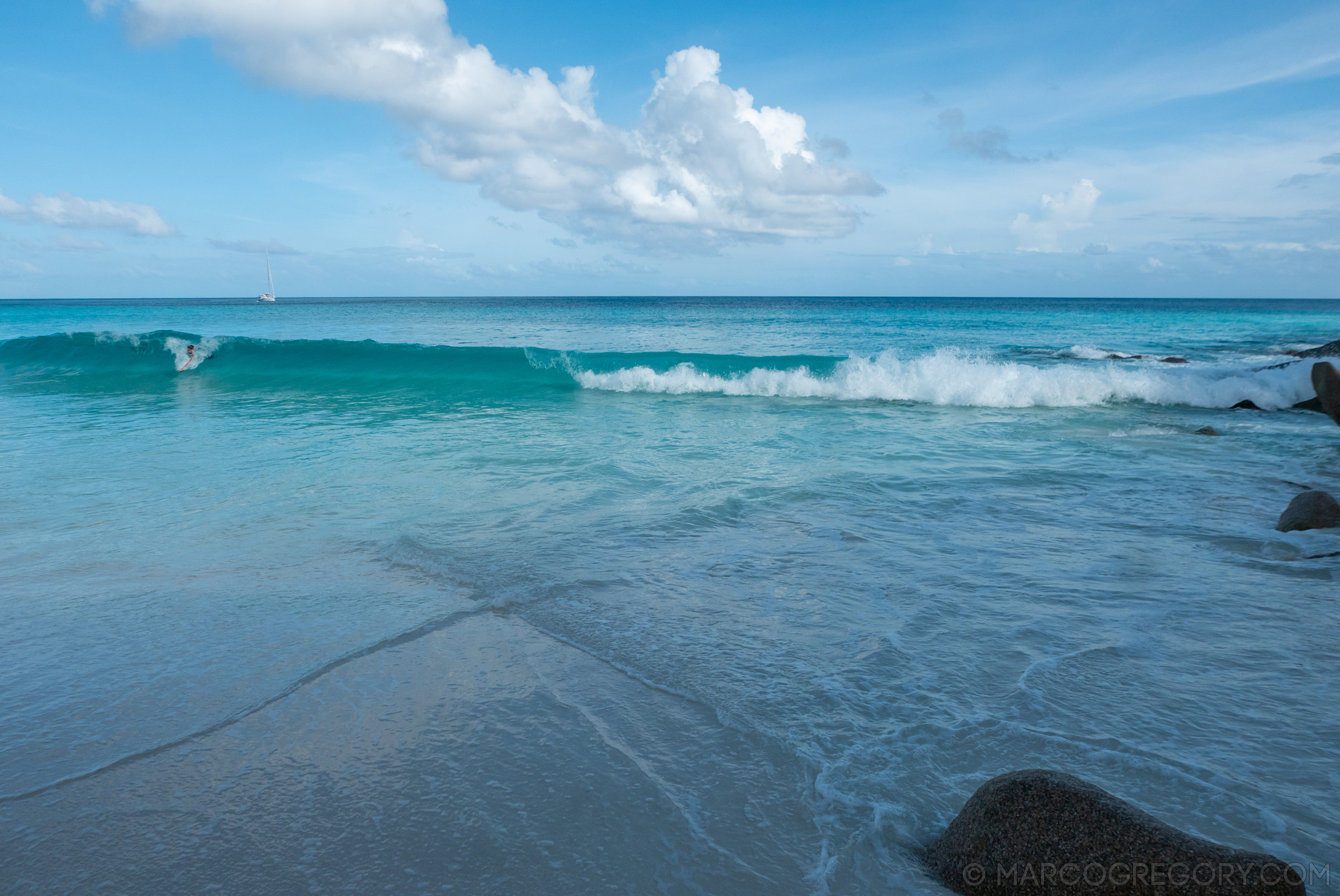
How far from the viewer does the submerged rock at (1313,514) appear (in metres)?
5.45

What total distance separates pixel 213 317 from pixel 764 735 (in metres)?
61.1

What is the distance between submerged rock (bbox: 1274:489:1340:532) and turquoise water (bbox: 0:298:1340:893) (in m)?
0.22

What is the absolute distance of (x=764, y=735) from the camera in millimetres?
2988

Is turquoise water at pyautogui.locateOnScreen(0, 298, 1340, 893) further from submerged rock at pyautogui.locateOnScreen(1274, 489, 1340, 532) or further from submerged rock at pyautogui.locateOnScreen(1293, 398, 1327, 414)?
submerged rock at pyautogui.locateOnScreen(1293, 398, 1327, 414)

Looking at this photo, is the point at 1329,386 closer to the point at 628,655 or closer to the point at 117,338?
the point at 628,655

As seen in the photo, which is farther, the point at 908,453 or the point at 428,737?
the point at 908,453

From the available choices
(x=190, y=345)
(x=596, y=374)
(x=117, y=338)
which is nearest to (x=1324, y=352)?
(x=596, y=374)

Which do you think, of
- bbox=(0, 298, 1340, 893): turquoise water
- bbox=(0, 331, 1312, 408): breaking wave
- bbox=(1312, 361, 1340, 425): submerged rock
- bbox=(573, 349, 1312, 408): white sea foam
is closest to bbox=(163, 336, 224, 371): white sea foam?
bbox=(0, 331, 1312, 408): breaking wave

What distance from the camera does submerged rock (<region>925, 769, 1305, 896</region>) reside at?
202 centimetres

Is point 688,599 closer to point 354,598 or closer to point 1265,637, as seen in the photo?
point 354,598

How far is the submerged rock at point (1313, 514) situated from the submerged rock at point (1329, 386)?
9.54 feet

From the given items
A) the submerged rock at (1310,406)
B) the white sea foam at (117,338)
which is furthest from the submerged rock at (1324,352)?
the white sea foam at (117,338)

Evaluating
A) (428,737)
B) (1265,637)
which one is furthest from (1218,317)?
(428,737)

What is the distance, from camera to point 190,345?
2238 cm
